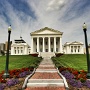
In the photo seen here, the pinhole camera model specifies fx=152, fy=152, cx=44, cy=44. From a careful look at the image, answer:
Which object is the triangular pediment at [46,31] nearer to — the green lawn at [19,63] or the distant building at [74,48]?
the distant building at [74,48]

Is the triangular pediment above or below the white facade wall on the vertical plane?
above

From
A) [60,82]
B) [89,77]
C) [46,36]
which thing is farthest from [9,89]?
[46,36]

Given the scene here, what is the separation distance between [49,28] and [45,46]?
40.3ft

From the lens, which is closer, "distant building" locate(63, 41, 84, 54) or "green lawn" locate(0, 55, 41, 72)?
"green lawn" locate(0, 55, 41, 72)

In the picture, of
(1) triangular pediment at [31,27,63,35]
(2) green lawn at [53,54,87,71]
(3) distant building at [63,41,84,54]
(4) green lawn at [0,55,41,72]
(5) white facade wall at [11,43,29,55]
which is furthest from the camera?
(5) white facade wall at [11,43,29,55]

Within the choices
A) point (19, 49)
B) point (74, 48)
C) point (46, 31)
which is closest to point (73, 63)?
point (46, 31)

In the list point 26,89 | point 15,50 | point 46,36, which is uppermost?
point 46,36

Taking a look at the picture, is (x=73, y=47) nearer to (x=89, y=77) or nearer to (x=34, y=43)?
(x=34, y=43)

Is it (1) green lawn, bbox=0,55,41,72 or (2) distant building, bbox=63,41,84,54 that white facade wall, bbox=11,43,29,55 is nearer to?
(2) distant building, bbox=63,41,84,54

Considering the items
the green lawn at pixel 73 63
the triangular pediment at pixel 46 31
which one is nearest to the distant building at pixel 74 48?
the triangular pediment at pixel 46 31

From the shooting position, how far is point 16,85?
35.1 feet

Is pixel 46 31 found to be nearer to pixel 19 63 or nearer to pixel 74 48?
pixel 74 48

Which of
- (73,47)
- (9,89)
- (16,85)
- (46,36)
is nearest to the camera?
(9,89)

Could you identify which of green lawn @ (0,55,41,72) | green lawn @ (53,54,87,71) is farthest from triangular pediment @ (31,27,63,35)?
green lawn @ (0,55,41,72)
